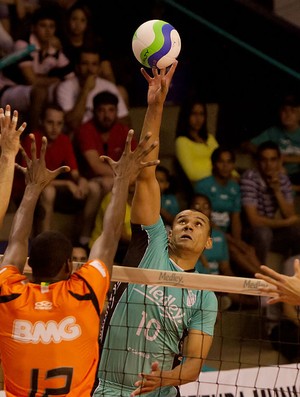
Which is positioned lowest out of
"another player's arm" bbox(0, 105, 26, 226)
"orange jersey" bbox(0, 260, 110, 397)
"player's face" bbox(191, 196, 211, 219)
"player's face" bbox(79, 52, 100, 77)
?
"orange jersey" bbox(0, 260, 110, 397)

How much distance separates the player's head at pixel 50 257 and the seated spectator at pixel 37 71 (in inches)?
199

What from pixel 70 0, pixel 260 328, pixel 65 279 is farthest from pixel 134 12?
pixel 65 279

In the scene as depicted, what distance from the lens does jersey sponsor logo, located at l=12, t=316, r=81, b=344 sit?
15.7 feet

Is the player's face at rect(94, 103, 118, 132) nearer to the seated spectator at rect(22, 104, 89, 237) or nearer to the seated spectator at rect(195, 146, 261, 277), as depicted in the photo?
the seated spectator at rect(22, 104, 89, 237)

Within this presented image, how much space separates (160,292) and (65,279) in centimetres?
146

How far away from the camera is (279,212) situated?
1065cm

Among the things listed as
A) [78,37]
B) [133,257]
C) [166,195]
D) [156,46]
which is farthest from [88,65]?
[133,257]

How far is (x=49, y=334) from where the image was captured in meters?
4.79

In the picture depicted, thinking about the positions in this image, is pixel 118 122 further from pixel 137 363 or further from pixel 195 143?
pixel 137 363

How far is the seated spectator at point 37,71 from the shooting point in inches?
389

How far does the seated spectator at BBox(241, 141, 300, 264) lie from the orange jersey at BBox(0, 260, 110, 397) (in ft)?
18.1

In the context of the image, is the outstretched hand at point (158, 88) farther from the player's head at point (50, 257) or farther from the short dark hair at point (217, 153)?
the short dark hair at point (217, 153)

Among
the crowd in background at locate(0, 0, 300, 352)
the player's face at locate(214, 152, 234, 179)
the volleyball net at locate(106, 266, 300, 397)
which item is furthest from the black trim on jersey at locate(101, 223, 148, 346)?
the player's face at locate(214, 152, 234, 179)

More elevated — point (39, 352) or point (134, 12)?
point (134, 12)
